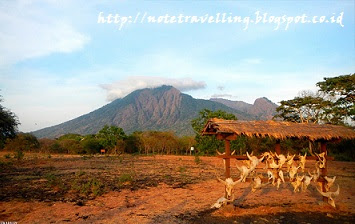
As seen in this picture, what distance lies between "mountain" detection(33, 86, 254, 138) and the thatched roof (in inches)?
4007

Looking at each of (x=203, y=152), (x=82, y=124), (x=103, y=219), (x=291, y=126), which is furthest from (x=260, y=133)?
(x=82, y=124)

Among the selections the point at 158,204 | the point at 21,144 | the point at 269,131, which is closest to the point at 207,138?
the point at 158,204

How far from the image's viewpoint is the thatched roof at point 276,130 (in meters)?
8.43

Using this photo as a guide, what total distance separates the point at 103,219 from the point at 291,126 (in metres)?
6.86

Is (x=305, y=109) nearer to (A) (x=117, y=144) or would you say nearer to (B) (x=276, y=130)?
(B) (x=276, y=130)

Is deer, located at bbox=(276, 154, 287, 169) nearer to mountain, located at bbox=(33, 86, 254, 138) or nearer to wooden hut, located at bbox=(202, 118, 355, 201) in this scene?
wooden hut, located at bbox=(202, 118, 355, 201)

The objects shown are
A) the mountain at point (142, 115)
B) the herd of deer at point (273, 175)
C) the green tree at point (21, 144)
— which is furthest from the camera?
the mountain at point (142, 115)

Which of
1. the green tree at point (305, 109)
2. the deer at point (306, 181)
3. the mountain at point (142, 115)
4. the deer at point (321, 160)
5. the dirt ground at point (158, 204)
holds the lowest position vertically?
the dirt ground at point (158, 204)

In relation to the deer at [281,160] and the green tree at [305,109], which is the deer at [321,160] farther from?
the green tree at [305,109]

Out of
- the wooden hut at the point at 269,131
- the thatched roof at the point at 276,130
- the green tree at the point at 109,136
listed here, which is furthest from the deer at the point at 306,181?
the green tree at the point at 109,136

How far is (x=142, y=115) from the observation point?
6284 inches

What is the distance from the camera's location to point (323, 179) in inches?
366

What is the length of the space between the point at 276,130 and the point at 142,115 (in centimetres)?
15287

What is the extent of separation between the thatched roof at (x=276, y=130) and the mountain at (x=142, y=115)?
10179 centimetres
